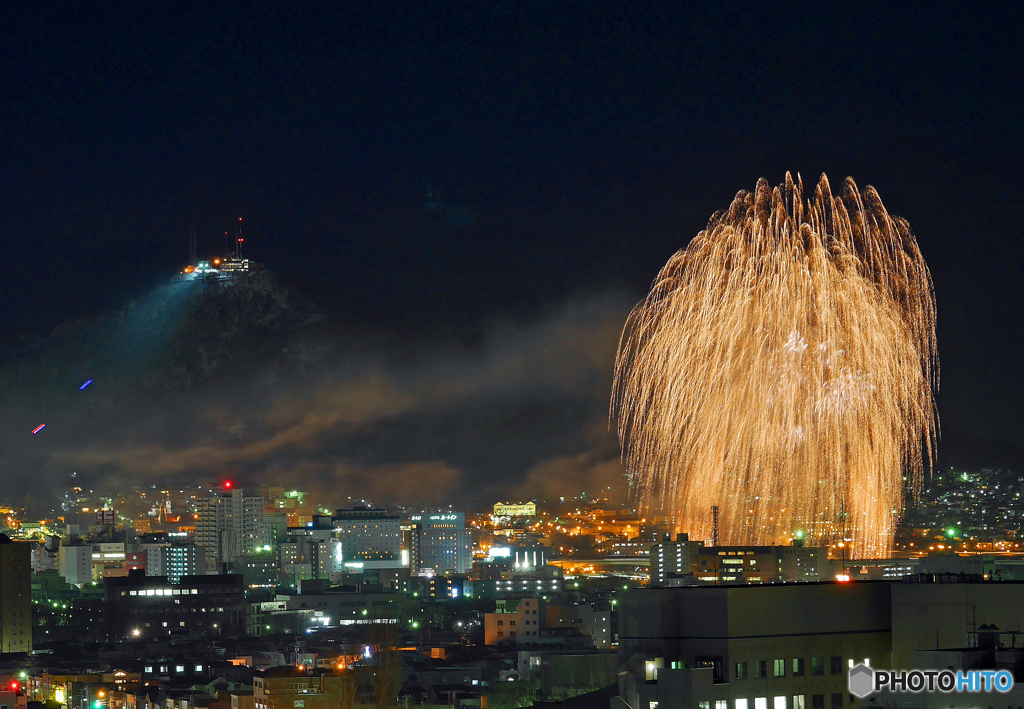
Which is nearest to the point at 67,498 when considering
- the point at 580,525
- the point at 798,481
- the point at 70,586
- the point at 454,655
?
the point at 70,586

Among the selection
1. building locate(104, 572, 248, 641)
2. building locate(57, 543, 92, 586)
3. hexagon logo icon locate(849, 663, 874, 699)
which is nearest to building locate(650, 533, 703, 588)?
building locate(104, 572, 248, 641)

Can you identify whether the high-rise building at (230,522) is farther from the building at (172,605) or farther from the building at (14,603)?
the building at (14,603)

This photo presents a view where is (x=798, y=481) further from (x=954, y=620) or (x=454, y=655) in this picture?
(x=954, y=620)

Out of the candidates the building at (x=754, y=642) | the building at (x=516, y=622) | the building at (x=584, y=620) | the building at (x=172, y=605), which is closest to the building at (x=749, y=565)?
the building at (x=584, y=620)

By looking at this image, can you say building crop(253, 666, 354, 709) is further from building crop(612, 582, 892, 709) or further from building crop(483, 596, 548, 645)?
building crop(483, 596, 548, 645)

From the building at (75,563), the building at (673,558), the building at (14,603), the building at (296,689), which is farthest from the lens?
the building at (75,563)
